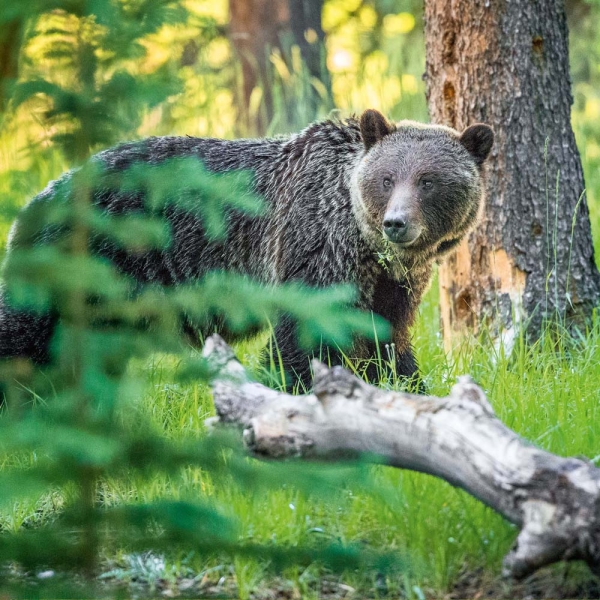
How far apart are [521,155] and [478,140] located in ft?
1.39

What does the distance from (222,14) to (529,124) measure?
9.17m

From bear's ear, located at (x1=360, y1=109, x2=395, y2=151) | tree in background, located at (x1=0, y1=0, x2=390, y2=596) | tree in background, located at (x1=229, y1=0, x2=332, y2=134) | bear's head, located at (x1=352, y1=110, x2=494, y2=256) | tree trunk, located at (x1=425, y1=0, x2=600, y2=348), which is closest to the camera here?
tree in background, located at (x1=0, y1=0, x2=390, y2=596)

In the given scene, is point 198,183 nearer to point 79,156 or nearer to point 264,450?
point 79,156

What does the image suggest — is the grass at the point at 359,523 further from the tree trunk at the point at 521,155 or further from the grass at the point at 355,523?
the tree trunk at the point at 521,155

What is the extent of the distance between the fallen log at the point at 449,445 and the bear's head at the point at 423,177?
2117 mm

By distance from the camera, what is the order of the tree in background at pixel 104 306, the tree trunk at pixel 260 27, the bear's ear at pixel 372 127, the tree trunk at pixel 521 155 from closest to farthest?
the tree in background at pixel 104 306, the bear's ear at pixel 372 127, the tree trunk at pixel 521 155, the tree trunk at pixel 260 27

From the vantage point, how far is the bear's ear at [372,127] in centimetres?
526

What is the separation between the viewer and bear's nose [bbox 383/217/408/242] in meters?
4.70

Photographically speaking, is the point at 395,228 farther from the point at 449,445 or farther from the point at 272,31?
the point at 272,31

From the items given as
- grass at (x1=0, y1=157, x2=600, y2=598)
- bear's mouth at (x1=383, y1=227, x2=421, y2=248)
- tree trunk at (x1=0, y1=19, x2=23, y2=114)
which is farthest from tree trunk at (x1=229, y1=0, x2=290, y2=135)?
tree trunk at (x1=0, y1=19, x2=23, y2=114)

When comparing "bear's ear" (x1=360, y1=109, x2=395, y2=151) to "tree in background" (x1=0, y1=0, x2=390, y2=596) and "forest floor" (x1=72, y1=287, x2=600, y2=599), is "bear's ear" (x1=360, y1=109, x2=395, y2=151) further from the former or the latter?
"tree in background" (x1=0, y1=0, x2=390, y2=596)

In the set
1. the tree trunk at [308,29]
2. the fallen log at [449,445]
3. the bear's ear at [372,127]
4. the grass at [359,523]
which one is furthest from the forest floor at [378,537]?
the tree trunk at [308,29]

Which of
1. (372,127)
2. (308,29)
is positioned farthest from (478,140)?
(308,29)

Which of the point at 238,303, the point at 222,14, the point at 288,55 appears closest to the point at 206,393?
the point at 238,303
